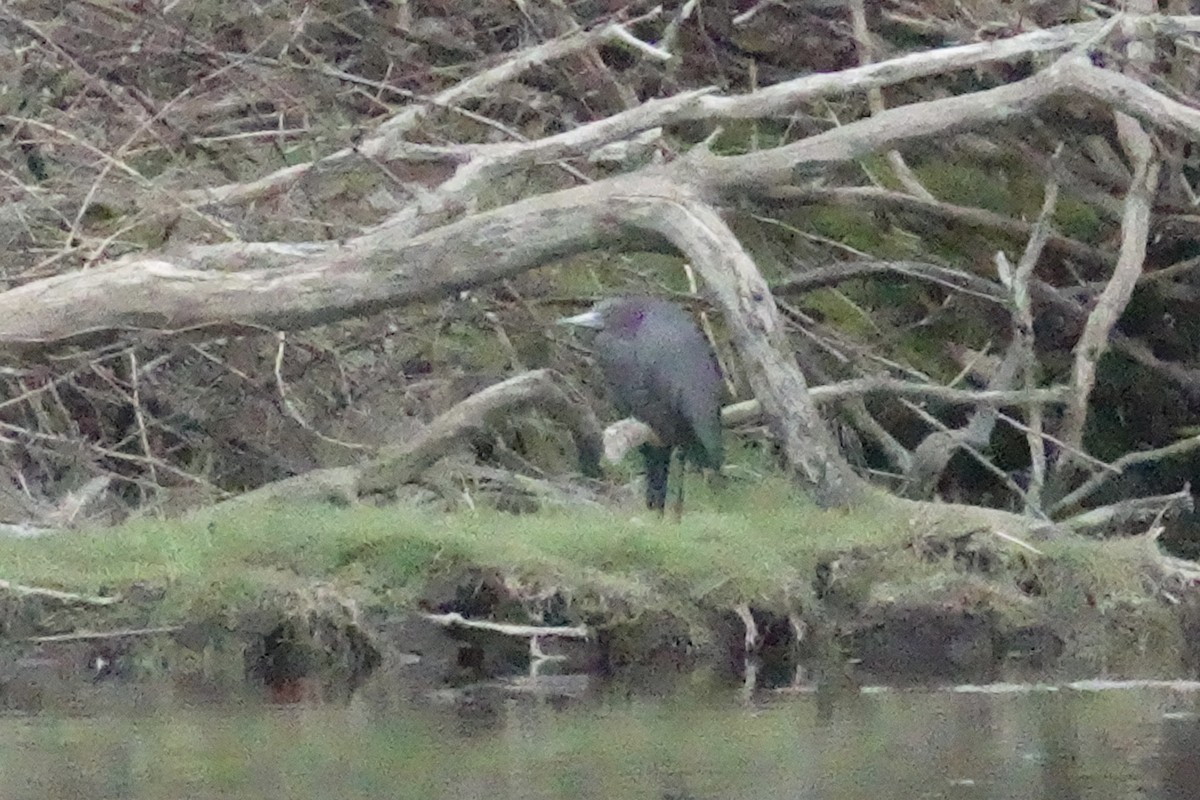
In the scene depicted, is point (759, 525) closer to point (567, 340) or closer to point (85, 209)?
point (567, 340)

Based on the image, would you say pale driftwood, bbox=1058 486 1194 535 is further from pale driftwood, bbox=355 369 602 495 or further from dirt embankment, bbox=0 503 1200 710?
pale driftwood, bbox=355 369 602 495

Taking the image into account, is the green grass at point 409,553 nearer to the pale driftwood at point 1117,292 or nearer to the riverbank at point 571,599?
the riverbank at point 571,599

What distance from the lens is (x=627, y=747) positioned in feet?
17.6

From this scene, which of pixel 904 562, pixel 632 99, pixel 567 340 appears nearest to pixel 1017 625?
pixel 904 562

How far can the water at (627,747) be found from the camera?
4.87 meters

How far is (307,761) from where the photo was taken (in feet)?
16.9

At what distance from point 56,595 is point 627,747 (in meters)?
2.04

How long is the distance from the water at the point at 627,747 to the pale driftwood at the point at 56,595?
37 cm

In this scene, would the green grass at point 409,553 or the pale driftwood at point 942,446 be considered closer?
the green grass at point 409,553

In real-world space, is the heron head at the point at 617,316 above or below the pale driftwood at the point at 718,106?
below

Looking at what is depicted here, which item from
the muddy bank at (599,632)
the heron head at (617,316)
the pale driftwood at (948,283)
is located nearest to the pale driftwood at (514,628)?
the muddy bank at (599,632)

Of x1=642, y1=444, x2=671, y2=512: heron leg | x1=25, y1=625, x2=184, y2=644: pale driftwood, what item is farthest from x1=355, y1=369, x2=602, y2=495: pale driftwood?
x1=25, y1=625, x2=184, y2=644: pale driftwood

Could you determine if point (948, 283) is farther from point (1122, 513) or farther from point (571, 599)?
point (571, 599)

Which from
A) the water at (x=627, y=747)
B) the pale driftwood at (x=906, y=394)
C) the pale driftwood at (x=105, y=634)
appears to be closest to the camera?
the water at (x=627, y=747)
